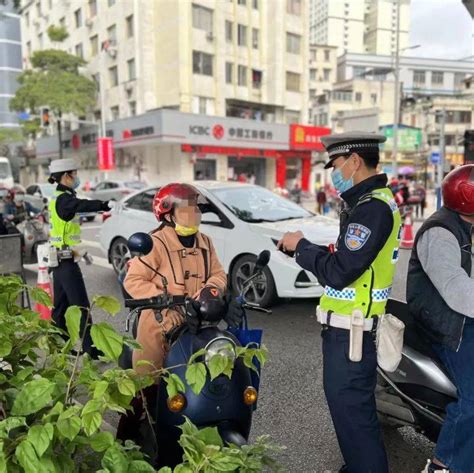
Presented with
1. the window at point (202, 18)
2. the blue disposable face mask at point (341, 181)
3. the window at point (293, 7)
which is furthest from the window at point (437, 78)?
the blue disposable face mask at point (341, 181)

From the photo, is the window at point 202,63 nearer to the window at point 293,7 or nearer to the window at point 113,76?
the window at point 113,76

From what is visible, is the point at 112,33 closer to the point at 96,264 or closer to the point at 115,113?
the point at 115,113

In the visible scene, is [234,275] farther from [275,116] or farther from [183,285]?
[275,116]

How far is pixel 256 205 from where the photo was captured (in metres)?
6.45

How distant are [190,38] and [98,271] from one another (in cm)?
2360

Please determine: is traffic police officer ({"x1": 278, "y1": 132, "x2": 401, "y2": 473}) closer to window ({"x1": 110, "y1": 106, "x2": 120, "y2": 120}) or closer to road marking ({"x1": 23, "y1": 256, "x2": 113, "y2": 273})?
road marking ({"x1": 23, "y1": 256, "x2": 113, "y2": 273})

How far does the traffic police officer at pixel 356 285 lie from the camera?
2074 millimetres

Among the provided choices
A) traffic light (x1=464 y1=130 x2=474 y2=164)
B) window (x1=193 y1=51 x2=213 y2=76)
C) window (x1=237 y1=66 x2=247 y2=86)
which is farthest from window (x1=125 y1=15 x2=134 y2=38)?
traffic light (x1=464 y1=130 x2=474 y2=164)

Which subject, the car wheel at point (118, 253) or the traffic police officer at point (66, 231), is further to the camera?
the car wheel at point (118, 253)

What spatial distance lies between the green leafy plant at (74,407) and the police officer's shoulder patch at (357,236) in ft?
2.07

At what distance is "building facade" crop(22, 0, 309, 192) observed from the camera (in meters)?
28.6

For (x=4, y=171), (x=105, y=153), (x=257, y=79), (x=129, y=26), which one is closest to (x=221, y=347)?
(x=4, y=171)

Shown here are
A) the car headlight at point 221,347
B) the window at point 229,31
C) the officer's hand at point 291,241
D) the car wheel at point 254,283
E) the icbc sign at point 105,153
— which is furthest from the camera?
the window at point 229,31

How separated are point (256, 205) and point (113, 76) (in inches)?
1146
